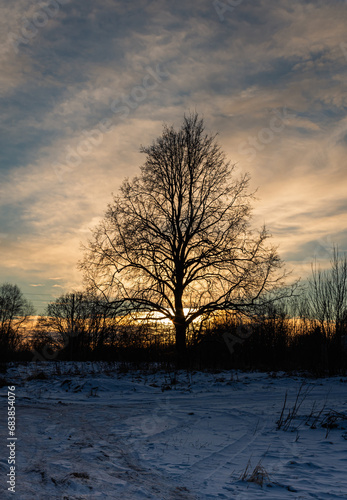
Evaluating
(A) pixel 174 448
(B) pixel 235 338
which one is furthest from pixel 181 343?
(A) pixel 174 448

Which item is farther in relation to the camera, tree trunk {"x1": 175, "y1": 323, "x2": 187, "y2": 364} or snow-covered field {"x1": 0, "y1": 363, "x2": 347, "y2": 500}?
tree trunk {"x1": 175, "y1": 323, "x2": 187, "y2": 364}

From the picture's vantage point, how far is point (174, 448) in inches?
235

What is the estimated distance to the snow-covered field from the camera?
4121 millimetres

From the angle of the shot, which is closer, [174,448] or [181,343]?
[174,448]

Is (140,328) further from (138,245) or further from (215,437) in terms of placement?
(215,437)

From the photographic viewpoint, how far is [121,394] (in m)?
12.7

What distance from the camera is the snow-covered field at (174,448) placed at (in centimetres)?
412

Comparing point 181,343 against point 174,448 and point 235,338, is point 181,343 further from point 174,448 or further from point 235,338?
point 174,448

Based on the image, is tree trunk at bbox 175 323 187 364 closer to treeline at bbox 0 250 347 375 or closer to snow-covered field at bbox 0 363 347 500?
treeline at bbox 0 250 347 375

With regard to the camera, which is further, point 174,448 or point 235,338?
point 235,338

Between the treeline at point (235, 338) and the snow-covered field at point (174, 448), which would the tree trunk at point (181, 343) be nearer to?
the treeline at point (235, 338)

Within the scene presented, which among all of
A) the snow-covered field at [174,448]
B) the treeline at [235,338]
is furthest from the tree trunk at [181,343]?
the snow-covered field at [174,448]

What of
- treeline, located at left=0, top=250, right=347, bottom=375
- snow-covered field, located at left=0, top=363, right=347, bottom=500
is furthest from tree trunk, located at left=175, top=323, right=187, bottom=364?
snow-covered field, located at left=0, top=363, right=347, bottom=500

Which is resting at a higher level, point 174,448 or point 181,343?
point 181,343
